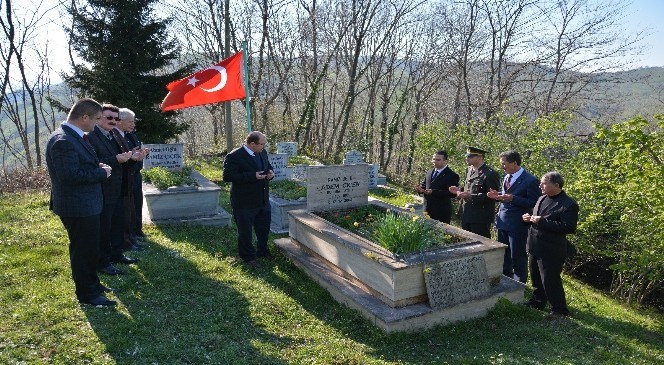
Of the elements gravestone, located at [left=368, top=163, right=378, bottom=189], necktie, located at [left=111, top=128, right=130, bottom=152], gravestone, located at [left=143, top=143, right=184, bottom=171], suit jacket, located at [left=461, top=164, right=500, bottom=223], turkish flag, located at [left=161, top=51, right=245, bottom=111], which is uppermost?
turkish flag, located at [left=161, top=51, right=245, bottom=111]

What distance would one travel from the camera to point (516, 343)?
4660 millimetres

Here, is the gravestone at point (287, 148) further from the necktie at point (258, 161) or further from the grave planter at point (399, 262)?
the grave planter at point (399, 262)

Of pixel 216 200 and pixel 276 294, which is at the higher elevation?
pixel 216 200

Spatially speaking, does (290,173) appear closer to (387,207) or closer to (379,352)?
(387,207)

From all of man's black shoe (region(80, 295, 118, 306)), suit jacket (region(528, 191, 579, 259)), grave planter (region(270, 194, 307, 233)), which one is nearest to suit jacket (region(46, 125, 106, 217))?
man's black shoe (region(80, 295, 118, 306))

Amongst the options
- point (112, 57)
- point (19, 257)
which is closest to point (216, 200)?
point (19, 257)

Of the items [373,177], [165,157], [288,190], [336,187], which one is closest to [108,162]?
[336,187]

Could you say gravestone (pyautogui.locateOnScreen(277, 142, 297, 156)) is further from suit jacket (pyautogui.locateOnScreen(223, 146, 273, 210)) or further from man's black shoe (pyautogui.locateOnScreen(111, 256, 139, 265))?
man's black shoe (pyautogui.locateOnScreen(111, 256, 139, 265))

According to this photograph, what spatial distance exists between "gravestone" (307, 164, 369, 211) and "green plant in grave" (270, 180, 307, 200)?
2.18 m

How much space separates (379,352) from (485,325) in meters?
1.40

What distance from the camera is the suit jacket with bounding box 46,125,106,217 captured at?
13.6 ft

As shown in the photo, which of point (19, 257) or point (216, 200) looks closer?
A: point (19, 257)

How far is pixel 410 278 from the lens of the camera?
489 cm

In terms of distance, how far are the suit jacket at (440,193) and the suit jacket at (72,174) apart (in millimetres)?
4771
